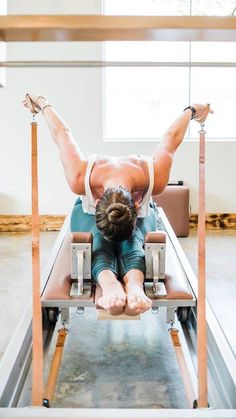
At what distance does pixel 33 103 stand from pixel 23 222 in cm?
372

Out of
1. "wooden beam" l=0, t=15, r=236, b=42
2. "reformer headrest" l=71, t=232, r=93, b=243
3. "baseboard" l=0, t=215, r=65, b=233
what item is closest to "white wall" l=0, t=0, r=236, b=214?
"baseboard" l=0, t=215, r=65, b=233

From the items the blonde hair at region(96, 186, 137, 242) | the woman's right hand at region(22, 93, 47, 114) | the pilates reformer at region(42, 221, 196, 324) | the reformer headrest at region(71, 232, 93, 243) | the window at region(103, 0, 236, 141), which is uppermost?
the window at region(103, 0, 236, 141)

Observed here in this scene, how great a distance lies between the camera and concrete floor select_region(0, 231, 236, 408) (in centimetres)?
207

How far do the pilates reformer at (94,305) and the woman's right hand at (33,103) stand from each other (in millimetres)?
598

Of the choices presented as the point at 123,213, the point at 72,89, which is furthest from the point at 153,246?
the point at 72,89

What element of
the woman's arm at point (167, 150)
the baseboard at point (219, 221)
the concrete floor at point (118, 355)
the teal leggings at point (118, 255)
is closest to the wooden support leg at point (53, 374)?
the concrete floor at point (118, 355)

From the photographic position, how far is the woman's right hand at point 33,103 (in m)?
2.00

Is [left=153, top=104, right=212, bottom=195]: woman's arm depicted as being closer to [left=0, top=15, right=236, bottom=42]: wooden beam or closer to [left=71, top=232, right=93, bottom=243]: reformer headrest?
[left=71, top=232, right=93, bottom=243]: reformer headrest

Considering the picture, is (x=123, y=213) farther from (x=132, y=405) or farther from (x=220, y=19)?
(x=220, y=19)

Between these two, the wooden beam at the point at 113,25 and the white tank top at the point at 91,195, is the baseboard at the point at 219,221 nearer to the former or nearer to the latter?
the white tank top at the point at 91,195

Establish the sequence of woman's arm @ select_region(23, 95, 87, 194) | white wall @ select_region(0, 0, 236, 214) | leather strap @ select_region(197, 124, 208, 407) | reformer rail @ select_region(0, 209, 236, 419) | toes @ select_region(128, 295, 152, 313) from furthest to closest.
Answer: white wall @ select_region(0, 0, 236, 214) → woman's arm @ select_region(23, 95, 87, 194) → toes @ select_region(128, 295, 152, 313) → leather strap @ select_region(197, 124, 208, 407) → reformer rail @ select_region(0, 209, 236, 419)

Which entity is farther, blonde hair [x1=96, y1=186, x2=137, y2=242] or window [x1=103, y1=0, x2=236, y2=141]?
window [x1=103, y1=0, x2=236, y2=141]

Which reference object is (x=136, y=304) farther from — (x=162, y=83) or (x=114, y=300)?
(x=162, y=83)

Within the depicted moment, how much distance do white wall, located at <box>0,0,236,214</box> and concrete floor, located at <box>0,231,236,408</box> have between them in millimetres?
1907
